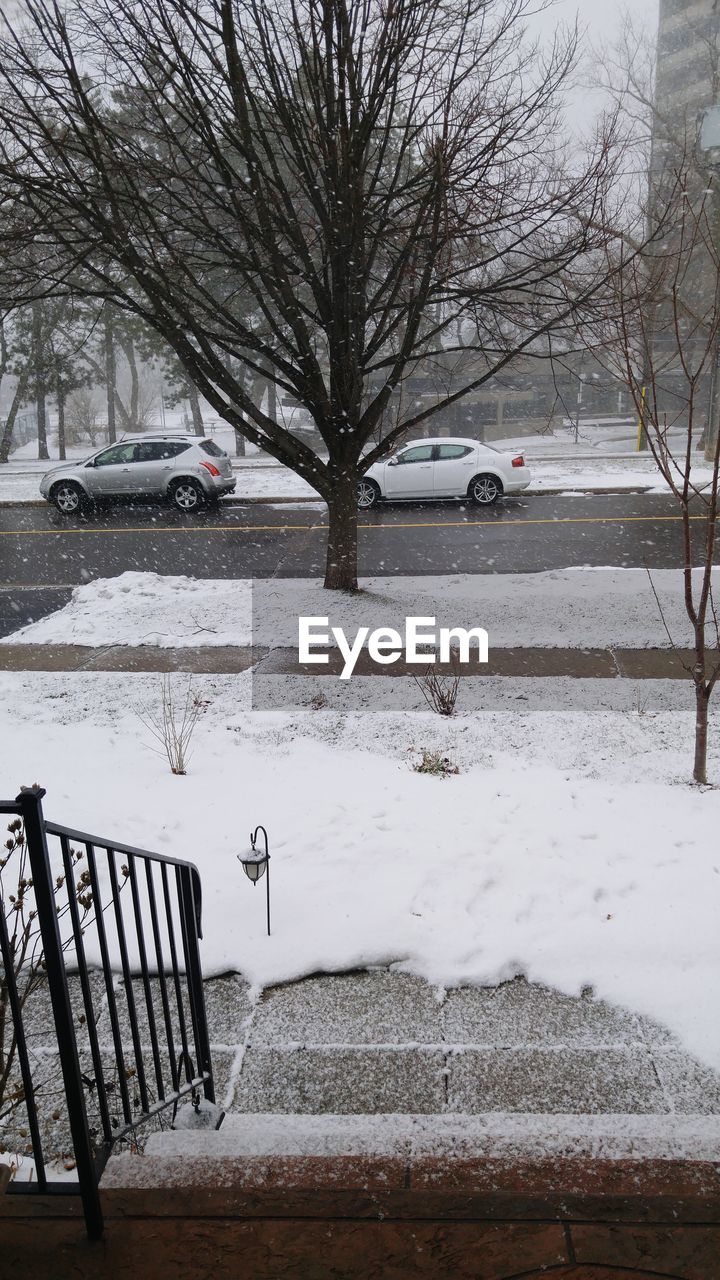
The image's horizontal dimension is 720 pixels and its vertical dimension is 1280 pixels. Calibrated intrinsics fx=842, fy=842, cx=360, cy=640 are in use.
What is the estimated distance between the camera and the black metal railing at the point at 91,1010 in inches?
79.6

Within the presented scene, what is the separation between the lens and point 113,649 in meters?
9.27

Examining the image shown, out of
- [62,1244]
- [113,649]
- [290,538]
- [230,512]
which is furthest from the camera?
[230,512]

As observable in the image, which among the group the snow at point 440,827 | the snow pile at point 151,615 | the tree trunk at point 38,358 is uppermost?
the tree trunk at point 38,358

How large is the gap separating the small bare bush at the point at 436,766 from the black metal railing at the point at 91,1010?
1901 mm

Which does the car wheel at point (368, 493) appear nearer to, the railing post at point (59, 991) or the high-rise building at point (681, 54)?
the railing post at point (59, 991)

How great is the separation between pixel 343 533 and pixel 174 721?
4308mm

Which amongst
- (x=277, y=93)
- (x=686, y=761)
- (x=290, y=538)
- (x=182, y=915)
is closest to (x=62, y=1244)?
(x=182, y=915)

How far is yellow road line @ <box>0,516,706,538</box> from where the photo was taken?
16.2 metres

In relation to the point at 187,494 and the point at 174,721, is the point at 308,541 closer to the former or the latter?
the point at 187,494

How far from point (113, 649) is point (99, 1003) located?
18.9 feet

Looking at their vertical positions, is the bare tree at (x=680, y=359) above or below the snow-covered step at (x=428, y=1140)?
above

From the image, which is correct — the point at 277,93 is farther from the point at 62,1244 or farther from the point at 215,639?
the point at 62,1244

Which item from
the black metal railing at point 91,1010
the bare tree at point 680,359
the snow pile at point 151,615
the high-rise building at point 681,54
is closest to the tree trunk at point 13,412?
the snow pile at point 151,615

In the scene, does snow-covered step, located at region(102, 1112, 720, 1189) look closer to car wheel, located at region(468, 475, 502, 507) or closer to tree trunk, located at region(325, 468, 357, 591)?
tree trunk, located at region(325, 468, 357, 591)
